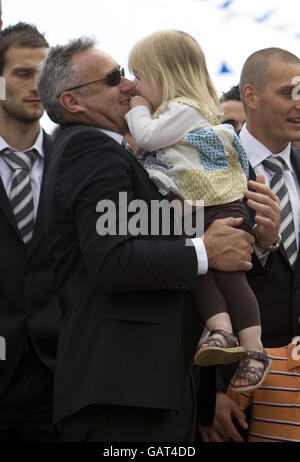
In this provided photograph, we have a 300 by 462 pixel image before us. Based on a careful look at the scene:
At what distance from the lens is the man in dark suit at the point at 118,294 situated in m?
2.95

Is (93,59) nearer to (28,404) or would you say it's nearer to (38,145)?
(38,145)

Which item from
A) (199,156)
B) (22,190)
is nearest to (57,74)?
(199,156)

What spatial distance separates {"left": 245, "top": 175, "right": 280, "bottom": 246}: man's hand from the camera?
11.1 feet

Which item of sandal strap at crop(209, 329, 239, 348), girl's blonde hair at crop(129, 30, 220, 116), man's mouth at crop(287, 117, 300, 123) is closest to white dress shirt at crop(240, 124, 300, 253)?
man's mouth at crop(287, 117, 300, 123)

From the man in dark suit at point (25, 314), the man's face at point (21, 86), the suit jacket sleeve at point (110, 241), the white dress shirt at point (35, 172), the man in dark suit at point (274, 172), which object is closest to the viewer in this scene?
the suit jacket sleeve at point (110, 241)

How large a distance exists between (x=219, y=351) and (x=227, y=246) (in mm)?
396

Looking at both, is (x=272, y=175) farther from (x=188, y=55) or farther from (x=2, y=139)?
(x=2, y=139)

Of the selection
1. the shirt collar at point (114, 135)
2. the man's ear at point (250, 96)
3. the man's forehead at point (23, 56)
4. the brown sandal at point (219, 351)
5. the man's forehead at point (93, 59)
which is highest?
the man's forehead at point (93, 59)

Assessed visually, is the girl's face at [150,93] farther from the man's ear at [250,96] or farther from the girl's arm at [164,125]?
the man's ear at [250,96]

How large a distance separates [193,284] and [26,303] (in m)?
1.17

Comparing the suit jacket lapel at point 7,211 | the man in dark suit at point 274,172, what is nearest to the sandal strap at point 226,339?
the man in dark suit at point 274,172

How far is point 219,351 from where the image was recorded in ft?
9.84
